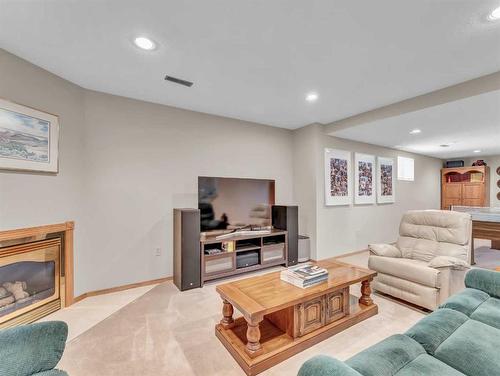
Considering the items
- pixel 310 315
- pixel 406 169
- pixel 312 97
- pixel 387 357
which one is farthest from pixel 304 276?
pixel 406 169

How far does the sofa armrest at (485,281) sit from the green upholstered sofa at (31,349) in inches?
107

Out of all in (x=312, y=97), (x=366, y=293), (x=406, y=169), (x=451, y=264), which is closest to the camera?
(x=451, y=264)

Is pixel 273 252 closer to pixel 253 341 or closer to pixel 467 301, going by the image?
pixel 253 341

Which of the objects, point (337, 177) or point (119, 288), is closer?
point (119, 288)

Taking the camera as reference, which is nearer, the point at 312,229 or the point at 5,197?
the point at 5,197

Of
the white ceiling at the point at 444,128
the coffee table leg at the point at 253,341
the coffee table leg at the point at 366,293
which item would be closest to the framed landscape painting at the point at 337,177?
the white ceiling at the point at 444,128

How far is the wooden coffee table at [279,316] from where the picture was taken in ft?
5.75

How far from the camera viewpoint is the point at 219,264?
10.9 feet

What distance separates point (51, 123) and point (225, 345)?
2.79m

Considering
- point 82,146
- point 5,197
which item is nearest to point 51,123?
point 82,146

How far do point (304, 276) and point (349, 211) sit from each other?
3046 millimetres

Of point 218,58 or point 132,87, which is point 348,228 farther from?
point 132,87

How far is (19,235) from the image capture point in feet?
7.29

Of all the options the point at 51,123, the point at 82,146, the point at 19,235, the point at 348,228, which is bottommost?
the point at 348,228
